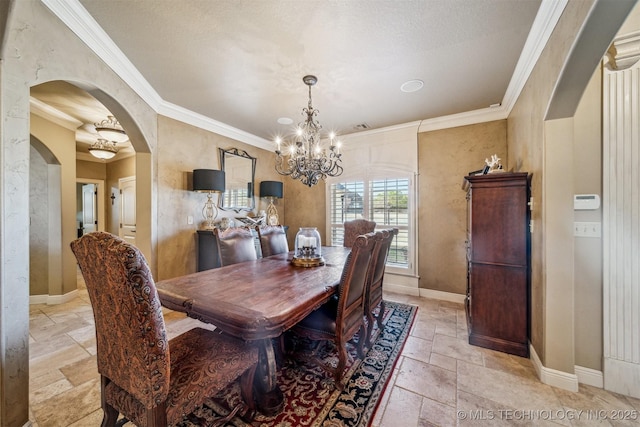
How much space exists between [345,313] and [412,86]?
254 centimetres

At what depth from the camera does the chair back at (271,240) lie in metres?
2.99

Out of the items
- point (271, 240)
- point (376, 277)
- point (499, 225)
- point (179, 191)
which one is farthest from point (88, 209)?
point (499, 225)

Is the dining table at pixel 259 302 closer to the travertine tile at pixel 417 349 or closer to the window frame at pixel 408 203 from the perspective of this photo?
the travertine tile at pixel 417 349

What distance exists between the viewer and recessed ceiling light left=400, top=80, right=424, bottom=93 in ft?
8.55

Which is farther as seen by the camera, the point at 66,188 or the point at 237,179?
the point at 237,179

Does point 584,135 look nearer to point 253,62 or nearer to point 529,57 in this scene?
point 529,57

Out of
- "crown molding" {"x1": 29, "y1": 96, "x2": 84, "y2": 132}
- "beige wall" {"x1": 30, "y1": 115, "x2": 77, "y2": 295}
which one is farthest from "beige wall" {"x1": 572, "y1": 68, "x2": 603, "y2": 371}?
"beige wall" {"x1": 30, "y1": 115, "x2": 77, "y2": 295}

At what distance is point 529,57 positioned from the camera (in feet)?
6.83

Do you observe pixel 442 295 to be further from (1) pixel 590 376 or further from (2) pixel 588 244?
(2) pixel 588 244

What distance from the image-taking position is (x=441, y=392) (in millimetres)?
1699

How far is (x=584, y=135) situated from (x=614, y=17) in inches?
33.2

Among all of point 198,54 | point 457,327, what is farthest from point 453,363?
point 198,54

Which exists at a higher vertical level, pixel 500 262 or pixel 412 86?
pixel 412 86

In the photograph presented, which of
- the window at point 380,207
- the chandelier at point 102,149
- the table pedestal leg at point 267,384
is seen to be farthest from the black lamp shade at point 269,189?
the table pedestal leg at point 267,384
